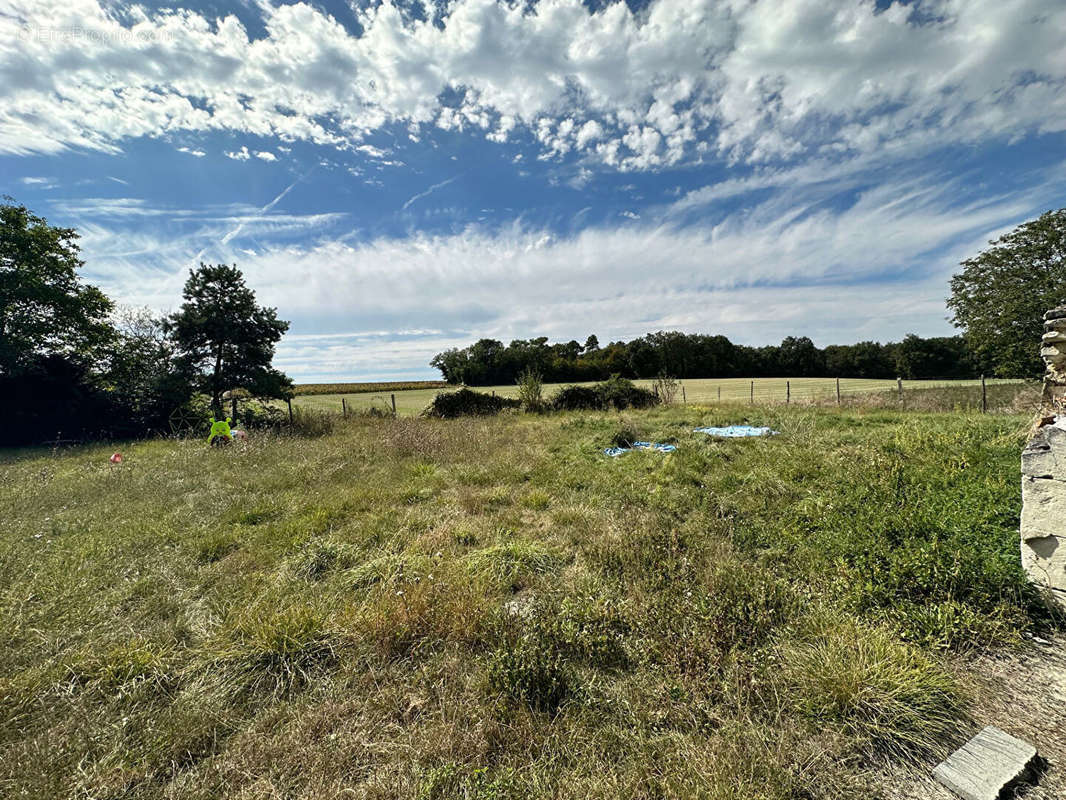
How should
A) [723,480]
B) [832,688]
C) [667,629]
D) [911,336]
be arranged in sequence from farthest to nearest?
1. [911,336]
2. [723,480]
3. [667,629]
4. [832,688]

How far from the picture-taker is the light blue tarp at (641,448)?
29.7 ft

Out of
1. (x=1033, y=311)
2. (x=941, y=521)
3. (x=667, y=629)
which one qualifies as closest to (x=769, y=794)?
(x=667, y=629)

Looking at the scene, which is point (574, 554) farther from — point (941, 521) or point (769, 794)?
point (941, 521)

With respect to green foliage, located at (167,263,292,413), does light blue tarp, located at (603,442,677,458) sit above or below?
below

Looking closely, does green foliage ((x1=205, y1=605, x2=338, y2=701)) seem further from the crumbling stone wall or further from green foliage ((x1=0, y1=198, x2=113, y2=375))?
green foliage ((x1=0, y1=198, x2=113, y2=375))

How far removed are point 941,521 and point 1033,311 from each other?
89.1 ft

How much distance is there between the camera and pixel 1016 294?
66.2 ft

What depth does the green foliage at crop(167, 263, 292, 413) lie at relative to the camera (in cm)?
1445

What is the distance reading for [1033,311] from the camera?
1942 cm

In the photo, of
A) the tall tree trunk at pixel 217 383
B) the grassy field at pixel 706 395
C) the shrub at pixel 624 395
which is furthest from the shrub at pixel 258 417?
the shrub at pixel 624 395

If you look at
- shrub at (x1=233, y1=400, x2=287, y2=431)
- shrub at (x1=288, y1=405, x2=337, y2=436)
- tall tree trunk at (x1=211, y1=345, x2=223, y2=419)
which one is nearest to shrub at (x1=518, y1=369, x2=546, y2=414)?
shrub at (x1=288, y1=405, x2=337, y2=436)

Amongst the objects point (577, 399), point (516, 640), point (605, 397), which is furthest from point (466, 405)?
point (516, 640)

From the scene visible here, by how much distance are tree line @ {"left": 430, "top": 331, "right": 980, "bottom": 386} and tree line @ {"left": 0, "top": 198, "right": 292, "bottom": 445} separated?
88.2 feet

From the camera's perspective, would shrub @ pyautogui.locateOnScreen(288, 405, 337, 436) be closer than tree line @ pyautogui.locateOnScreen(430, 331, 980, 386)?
Yes
